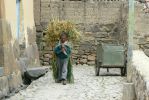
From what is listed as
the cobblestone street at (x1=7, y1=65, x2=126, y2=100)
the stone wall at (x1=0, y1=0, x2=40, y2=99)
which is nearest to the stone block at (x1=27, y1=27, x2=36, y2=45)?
the stone wall at (x1=0, y1=0, x2=40, y2=99)

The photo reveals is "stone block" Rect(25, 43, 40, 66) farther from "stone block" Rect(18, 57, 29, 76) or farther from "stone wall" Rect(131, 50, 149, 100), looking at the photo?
"stone wall" Rect(131, 50, 149, 100)

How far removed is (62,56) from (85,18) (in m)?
5.54

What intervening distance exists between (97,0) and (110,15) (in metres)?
0.75

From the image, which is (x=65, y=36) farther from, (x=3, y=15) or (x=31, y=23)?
(x=31, y=23)

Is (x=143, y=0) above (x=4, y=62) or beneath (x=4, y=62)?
above

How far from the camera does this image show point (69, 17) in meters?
17.1

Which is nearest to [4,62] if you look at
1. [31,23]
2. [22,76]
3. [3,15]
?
[3,15]

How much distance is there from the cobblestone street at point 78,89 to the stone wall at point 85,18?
11.2ft

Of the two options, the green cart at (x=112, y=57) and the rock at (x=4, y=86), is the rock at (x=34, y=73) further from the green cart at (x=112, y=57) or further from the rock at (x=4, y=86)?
the rock at (x=4, y=86)

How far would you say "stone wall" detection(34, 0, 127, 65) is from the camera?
17078 millimetres

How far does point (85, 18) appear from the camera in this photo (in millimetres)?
17203

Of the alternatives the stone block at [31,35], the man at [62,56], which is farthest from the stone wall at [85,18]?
the man at [62,56]

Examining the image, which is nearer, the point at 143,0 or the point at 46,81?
the point at 46,81

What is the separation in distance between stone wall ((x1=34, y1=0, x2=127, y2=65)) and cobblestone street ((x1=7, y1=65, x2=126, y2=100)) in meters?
3.41
